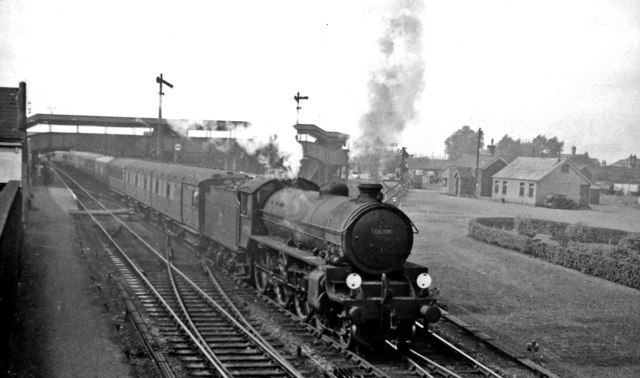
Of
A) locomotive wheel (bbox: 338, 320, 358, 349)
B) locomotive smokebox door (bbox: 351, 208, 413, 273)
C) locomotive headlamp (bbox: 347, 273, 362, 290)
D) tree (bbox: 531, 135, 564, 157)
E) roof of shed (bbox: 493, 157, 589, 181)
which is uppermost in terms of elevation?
tree (bbox: 531, 135, 564, 157)

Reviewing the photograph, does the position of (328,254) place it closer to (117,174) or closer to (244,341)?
(244,341)

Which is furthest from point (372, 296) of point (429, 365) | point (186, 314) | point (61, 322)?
point (61, 322)

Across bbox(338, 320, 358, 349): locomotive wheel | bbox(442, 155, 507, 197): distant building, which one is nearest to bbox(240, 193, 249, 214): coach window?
bbox(338, 320, 358, 349): locomotive wheel

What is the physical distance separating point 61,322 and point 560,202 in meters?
41.4

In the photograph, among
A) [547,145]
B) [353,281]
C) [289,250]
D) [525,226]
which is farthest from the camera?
[547,145]

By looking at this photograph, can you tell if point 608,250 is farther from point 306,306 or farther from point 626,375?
point 306,306

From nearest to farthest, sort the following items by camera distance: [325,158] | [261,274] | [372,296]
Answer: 1. [372,296]
2. [261,274]
3. [325,158]

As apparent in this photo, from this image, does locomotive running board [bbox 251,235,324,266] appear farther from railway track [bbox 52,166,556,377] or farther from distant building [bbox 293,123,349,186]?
distant building [bbox 293,123,349,186]

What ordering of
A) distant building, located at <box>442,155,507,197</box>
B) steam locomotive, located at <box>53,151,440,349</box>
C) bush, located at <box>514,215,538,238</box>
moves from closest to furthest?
steam locomotive, located at <box>53,151,440,349</box> → bush, located at <box>514,215,538,238</box> → distant building, located at <box>442,155,507,197</box>

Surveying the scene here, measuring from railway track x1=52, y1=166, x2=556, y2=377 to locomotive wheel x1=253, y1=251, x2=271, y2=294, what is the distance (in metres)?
0.25

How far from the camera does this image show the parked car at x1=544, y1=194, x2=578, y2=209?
4453 cm

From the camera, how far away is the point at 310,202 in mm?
13039

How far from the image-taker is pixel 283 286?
13312mm

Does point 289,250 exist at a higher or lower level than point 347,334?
higher
